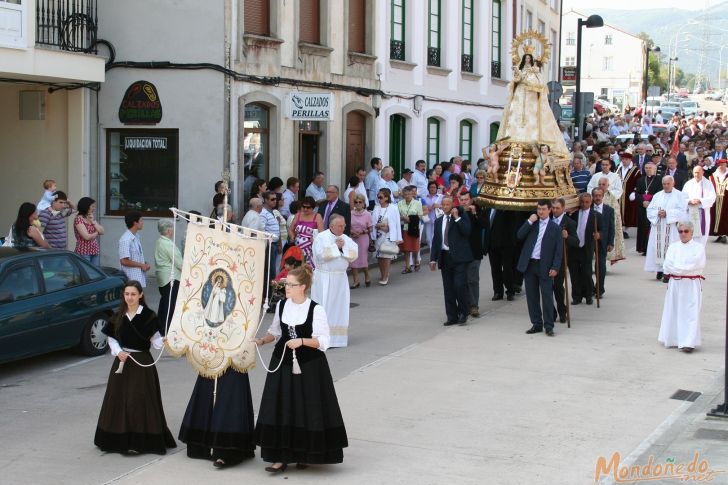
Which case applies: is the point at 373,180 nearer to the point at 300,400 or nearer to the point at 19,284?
the point at 19,284

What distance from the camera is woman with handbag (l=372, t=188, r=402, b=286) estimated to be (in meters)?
18.9

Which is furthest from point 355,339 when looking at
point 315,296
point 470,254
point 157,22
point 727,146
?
point 727,146

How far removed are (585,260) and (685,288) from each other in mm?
3346

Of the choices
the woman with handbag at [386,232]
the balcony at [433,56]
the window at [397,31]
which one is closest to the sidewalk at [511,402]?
the woman with handbag at [386,232]

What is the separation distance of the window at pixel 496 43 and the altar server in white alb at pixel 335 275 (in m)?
19.0

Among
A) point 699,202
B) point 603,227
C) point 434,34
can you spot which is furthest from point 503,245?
point 434,34

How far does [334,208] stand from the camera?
1823cm

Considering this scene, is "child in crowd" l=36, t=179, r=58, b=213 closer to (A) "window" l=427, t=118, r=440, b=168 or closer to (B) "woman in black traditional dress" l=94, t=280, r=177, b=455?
(B) "woman in black traditional dress" l=94, t=280, r=177, b=455

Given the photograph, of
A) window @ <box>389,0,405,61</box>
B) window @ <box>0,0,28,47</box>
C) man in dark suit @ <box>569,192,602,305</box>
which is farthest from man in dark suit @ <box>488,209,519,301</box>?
window @ <box>389,0,405,61</box>

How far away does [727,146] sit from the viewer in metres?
31.6

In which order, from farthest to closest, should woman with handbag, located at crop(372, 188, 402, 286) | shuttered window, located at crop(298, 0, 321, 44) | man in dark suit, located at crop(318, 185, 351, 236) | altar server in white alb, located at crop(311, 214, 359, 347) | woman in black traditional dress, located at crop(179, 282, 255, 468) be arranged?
shuttered window, located at crop(298, 0, 321, 44), woman with handbag, located at crop(372, 188, 402, 286), man in dark suit, located at crop(318, 185, 351, 236), altar server in white alb, located at crop(311, 214, 359, 347), woman in black traditional dress, located at crop(179, 282, 255, 468)

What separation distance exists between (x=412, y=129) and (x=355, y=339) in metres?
12.8

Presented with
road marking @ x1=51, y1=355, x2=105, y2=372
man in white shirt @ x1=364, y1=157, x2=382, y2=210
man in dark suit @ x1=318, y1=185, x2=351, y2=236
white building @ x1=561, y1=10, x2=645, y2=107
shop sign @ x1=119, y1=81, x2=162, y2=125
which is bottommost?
road marking @ x1=51, y1=355, x2=105, y2=372

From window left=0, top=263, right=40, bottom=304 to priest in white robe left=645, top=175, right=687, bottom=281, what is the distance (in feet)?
34.4
